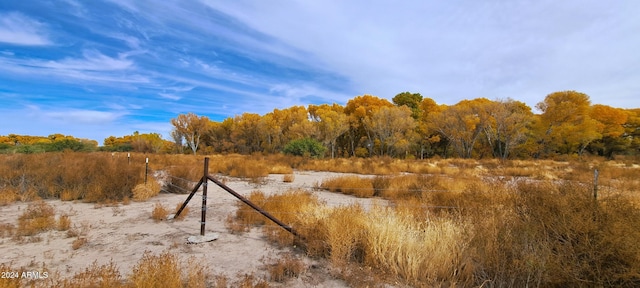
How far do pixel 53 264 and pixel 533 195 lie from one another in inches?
303

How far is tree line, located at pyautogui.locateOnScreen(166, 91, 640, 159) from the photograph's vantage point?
37719 millimetres

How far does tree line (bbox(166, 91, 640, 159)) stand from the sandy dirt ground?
23.5 metres

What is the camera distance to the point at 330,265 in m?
4.41

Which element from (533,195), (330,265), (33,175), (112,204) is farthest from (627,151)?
(33,175)

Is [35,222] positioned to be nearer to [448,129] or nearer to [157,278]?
[157,278]

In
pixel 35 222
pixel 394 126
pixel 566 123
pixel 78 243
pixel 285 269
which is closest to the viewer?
pixel 285 269

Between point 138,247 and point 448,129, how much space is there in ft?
143

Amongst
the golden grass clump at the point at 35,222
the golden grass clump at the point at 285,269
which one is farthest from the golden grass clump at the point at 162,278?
the golden grass clump at the point at 35,222

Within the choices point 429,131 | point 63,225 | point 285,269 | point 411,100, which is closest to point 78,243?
point 63,225

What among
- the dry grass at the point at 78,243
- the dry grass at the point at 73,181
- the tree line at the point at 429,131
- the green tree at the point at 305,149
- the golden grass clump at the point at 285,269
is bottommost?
the golden grass clump at the point at 285,269

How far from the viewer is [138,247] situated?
5.16 metres

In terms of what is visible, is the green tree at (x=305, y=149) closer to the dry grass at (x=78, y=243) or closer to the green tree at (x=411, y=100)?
the dry grass at (x=78, y=243)

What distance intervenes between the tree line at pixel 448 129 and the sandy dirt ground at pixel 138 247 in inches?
924

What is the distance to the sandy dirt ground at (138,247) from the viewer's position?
13.9ft
